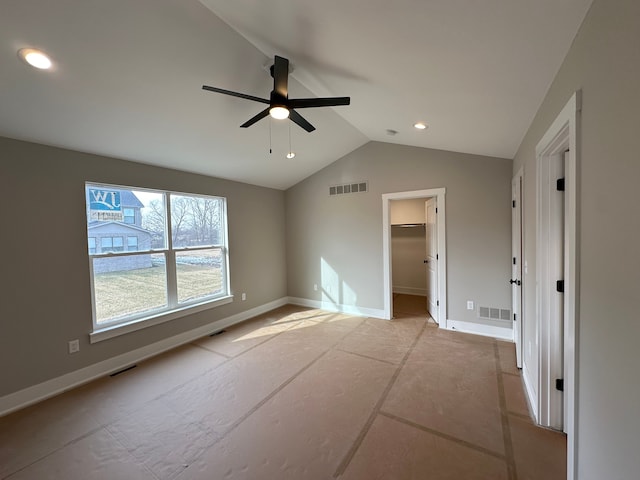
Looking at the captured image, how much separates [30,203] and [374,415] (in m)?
3.66

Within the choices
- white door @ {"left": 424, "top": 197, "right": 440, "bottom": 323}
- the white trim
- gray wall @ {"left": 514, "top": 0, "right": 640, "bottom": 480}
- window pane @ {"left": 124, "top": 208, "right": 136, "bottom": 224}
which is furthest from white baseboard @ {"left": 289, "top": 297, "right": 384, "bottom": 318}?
gray wall @ {"left": 514, "top": 0, "right": 640, "bottom": 480}

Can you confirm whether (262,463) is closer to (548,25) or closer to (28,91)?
(548,25)

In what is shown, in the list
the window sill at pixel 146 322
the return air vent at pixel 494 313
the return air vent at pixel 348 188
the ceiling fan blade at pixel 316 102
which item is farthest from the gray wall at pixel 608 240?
the window sill at pixel 146 322

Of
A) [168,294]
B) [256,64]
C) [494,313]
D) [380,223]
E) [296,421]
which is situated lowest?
[296,421]

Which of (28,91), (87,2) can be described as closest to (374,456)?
(87,2)

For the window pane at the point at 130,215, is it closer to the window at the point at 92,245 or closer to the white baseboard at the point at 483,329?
the window at the point at 92,245

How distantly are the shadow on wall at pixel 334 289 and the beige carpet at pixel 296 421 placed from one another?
5.02ft

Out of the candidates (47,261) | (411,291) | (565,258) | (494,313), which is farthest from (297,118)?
(411,291)

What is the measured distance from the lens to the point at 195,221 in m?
4.12

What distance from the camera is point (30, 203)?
8.30ft

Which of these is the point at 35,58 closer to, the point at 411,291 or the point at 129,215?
the point at 129,215

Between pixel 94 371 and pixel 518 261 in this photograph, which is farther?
pixel 518 261

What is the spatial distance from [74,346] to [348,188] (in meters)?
4.22

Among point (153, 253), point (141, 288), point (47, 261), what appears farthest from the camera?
point (153, 253)
